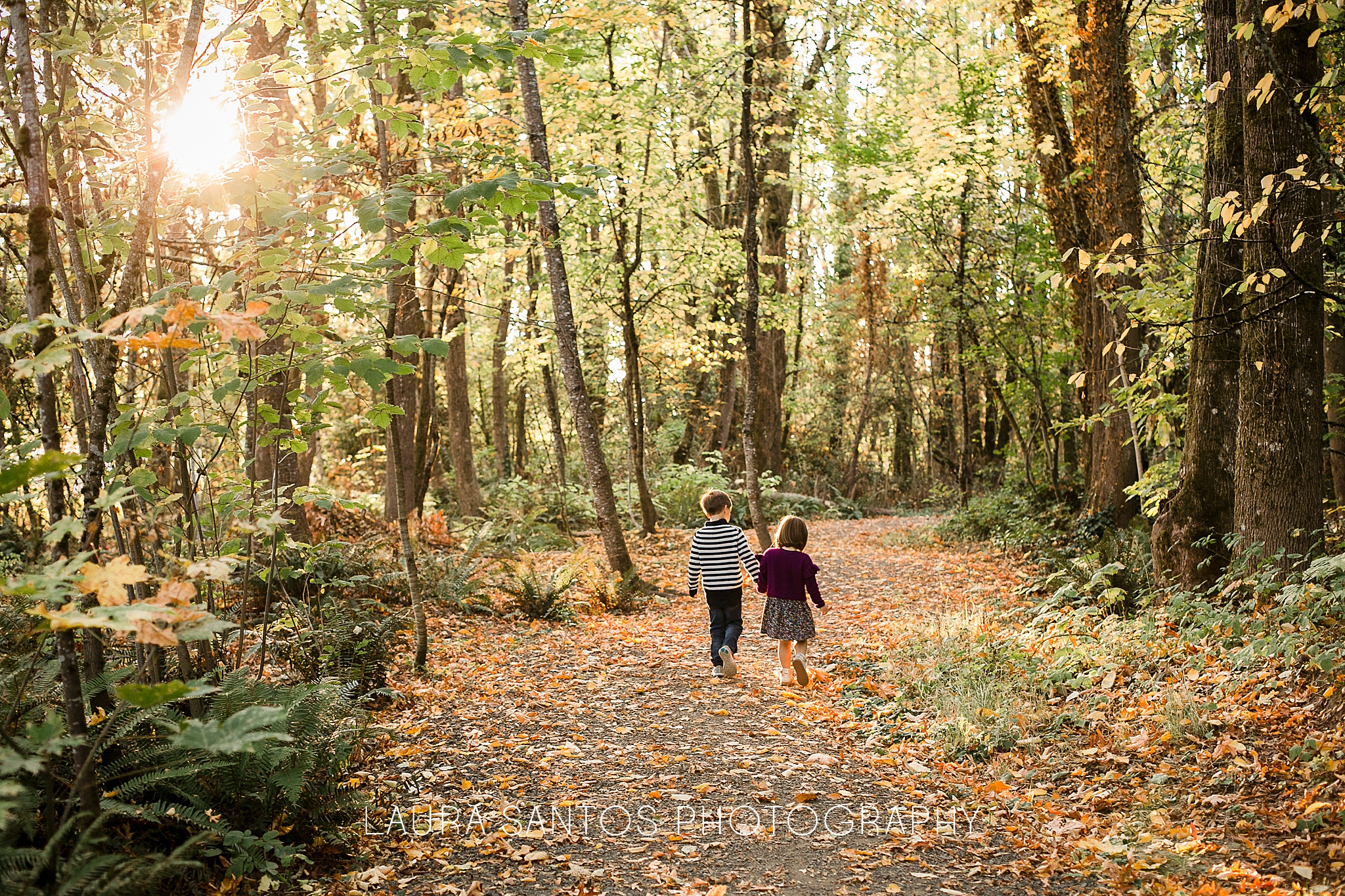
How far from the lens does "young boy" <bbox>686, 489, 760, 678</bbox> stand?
7172 millimetres

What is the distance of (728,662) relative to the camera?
7.44 meters

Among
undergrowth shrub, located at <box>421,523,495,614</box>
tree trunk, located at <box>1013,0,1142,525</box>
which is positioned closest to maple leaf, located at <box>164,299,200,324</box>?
undergrowth shrub, located at <box>421,523,495,614</box>

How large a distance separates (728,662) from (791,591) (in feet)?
3.22

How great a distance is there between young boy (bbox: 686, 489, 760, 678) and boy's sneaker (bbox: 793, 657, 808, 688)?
55 cm

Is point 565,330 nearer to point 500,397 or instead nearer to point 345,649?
point 345,649

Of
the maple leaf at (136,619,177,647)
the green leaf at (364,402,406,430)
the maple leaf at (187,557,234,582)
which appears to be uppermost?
the green leaf at (364,402,406,430)

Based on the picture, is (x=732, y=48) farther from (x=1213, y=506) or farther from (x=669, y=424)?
(x=669, y=424)

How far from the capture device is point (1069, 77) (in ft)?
36.4

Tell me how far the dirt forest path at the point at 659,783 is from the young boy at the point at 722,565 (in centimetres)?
61

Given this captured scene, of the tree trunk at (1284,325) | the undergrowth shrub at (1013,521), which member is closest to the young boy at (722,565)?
the tree trunk at (1284,325)

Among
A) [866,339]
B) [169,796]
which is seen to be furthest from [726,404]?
[169,796]

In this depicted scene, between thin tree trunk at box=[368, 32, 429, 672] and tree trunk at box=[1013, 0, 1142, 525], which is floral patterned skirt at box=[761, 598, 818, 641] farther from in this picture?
tree trunk at box=[1013, 0, 1142, 525]

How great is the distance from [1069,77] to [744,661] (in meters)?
8.85

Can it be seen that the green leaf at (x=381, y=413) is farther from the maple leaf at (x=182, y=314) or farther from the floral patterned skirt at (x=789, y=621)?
the floral patterned skirt at (x=789, y=621)
